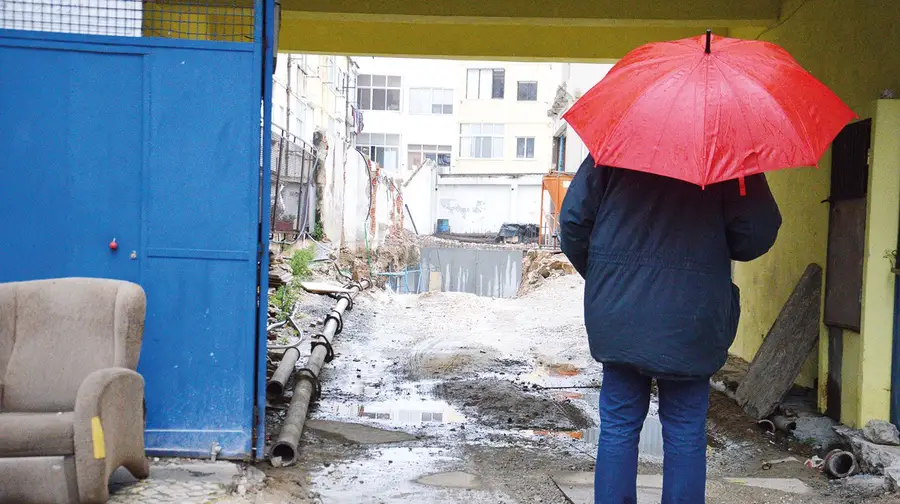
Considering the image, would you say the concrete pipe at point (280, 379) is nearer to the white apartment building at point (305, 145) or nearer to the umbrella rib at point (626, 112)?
the umbrella rib at point (626, 112)

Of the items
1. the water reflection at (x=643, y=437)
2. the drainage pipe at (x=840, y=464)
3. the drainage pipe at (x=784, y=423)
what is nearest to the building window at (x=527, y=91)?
the water reflection at (x=643, y=437)

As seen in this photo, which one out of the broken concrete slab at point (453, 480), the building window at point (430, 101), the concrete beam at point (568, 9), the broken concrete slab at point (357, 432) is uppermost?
the building window at point (430, 101)

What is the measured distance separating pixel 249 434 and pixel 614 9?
5.21 meters

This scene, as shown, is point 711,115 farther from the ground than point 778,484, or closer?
farther from the ground

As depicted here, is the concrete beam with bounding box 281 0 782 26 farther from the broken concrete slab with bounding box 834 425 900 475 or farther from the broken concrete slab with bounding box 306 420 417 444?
the broken concrete slab with bounding box 834 425 900 475

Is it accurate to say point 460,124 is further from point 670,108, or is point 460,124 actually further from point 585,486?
point 670,108

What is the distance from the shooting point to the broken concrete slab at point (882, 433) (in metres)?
4.65

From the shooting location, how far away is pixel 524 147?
42.2 metres

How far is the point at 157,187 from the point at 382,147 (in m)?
39.4

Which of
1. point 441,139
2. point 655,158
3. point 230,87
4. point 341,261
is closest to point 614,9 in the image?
point 230,87

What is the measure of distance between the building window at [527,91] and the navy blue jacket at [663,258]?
129 ft

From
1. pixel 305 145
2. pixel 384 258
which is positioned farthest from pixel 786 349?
pixel 384 258

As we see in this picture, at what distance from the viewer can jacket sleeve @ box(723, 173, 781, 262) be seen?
A: 3.07 metres

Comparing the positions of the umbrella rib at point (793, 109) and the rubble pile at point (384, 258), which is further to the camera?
the rubble pile at point (384, 258)
